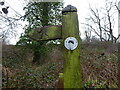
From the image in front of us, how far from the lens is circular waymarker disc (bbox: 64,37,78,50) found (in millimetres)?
1735

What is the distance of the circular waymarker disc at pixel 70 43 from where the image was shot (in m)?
1.74

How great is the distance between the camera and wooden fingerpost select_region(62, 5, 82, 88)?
5.57ft

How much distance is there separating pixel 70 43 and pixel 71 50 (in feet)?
0.31

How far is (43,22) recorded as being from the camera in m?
9.18

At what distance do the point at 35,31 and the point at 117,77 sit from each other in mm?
4841

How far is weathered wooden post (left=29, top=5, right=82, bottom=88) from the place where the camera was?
5.57 feet

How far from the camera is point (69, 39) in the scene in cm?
174

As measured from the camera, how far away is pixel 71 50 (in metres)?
1.73

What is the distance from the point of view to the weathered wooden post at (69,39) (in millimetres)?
1699

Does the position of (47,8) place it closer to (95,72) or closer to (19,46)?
(19,46)

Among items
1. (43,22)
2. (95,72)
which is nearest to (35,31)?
(95,72)

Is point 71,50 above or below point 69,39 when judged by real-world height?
below

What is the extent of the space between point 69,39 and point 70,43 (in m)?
0.05

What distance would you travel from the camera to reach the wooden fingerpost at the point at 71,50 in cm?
170
